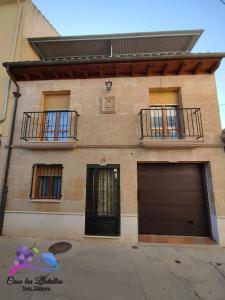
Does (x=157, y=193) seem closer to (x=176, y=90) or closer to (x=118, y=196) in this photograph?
(x=118, y=196)

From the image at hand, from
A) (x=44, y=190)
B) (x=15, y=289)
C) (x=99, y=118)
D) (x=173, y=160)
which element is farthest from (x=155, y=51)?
(x=15, y=289)

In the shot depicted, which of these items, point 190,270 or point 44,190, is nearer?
point 190,270

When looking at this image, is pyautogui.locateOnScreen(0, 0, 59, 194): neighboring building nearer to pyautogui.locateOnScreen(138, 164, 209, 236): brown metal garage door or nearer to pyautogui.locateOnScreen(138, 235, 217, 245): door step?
pyautogui.locateOnScreen(138, 164, 209, 236): brown metal garage door

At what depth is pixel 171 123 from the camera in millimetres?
5656

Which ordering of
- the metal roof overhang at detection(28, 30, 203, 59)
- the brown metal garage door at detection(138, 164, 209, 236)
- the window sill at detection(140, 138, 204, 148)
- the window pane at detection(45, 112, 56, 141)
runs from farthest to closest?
1. the metal roof overhang at detection(28, 30, 203, 59)
2. the window pane at detection(45, 112, 56, 141)
3. the brown metal garage door at detection(138, 164, 209, 236)
4. the window sill at detection(140, 138, 204, 148)

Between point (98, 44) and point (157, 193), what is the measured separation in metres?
6.88

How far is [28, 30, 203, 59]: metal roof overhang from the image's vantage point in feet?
22.0

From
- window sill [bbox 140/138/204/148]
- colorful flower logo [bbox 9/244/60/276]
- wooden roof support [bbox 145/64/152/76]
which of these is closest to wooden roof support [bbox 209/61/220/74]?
wooden roof support [bbox 145/64/152/76]

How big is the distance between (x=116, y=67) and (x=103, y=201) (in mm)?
4706

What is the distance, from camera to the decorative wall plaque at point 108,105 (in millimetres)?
5563

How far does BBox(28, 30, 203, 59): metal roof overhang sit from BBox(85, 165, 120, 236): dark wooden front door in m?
5.53

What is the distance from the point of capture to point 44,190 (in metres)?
5.43

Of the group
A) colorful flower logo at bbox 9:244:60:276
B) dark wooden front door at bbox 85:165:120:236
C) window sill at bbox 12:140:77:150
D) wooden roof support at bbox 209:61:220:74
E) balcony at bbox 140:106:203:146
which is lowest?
colorful flower logo at bbox 9:244:60:276

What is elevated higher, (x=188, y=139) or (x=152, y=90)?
(x=152, y=90)
